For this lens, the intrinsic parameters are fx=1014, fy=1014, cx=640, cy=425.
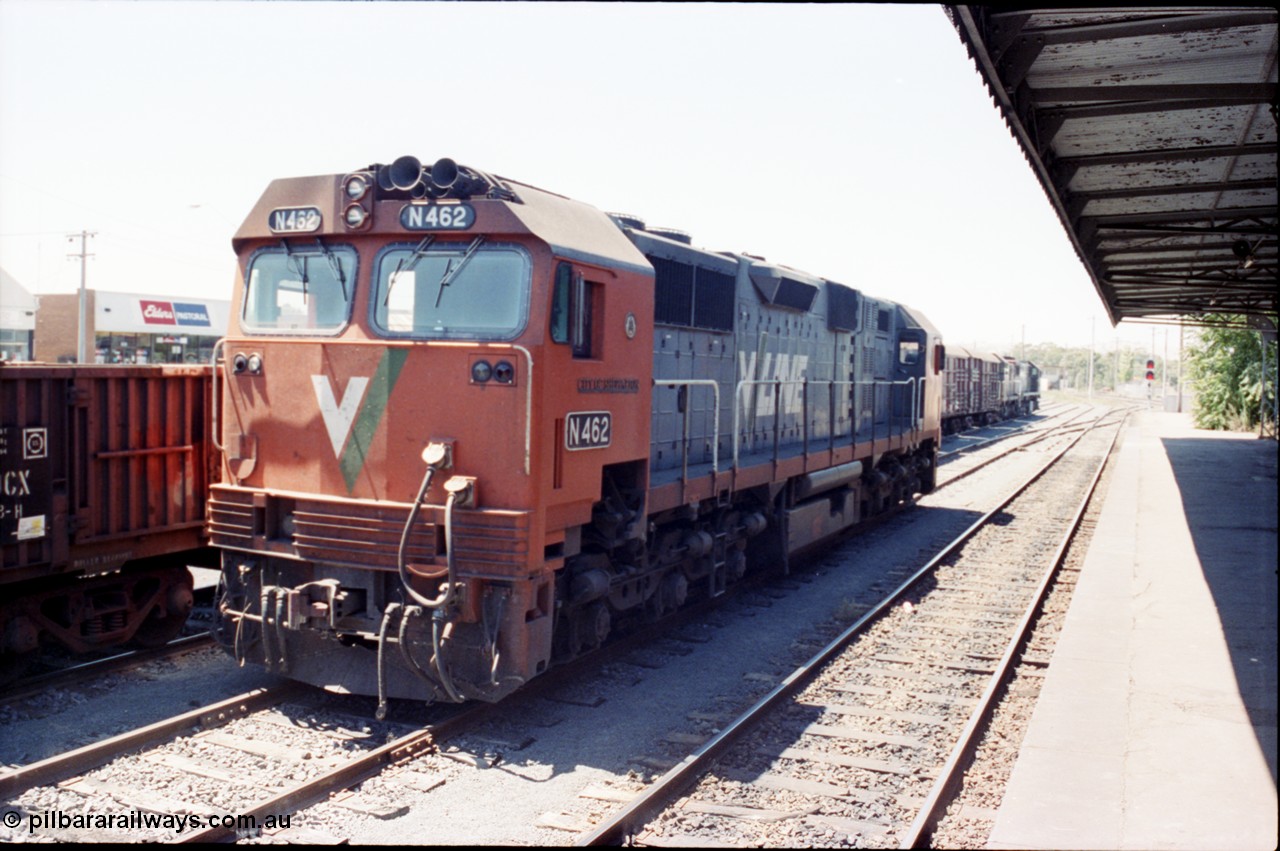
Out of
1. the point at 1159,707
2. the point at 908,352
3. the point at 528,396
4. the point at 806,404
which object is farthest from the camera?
the point at 908,352

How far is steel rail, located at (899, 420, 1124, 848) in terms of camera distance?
5.36 metres

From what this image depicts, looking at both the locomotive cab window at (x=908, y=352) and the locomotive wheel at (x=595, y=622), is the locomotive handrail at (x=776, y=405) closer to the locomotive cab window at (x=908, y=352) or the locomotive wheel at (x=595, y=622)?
the locomotive wheel at (x=595, y=622)

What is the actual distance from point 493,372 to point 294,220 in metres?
1.91

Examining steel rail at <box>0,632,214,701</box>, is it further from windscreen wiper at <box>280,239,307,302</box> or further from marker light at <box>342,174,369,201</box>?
marker light at <box>342,174,369,201</box>

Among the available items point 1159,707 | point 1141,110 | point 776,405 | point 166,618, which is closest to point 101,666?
point 166,618

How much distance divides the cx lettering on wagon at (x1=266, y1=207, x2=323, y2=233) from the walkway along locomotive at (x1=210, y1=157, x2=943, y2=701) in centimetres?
1

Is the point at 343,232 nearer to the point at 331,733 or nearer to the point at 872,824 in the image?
the point at 331,733

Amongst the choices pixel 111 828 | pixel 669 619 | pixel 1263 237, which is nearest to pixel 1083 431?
pixel 1263 237

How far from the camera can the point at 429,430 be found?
632cm

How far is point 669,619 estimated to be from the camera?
30.5 ft

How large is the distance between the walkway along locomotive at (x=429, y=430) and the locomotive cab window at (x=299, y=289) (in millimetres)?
15

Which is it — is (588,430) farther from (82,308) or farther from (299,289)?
(82,308)

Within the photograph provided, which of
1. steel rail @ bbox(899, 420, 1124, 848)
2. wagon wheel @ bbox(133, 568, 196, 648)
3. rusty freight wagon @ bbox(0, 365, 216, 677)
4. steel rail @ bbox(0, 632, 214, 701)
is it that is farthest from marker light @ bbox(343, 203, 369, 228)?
steel rail @ bbox(899, 420, 1124, 848)

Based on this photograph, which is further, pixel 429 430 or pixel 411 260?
pixel 411 260
